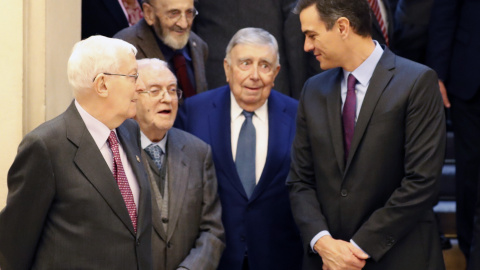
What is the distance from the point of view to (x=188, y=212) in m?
3.78

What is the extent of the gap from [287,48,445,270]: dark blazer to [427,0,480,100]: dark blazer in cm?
157

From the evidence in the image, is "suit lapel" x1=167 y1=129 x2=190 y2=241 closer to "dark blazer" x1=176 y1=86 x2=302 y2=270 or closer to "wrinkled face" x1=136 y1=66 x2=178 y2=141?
"wrinkled face" x1=136 y1=66 x2=178 y2=141

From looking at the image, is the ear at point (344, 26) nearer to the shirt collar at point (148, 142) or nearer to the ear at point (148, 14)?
the shirt collar at point (148, 142)

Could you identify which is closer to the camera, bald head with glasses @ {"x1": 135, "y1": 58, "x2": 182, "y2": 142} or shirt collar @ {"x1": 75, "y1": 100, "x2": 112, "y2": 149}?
shirt collar @ {"x1": 75, "y1": 100, "x2": 112, "y2": 149}

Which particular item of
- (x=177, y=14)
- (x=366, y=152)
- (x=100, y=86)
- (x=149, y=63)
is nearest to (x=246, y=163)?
(x=149, y=63)

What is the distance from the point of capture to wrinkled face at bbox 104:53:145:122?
2.89 metres

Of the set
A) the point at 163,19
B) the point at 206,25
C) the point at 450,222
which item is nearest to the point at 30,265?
the point at 163,19

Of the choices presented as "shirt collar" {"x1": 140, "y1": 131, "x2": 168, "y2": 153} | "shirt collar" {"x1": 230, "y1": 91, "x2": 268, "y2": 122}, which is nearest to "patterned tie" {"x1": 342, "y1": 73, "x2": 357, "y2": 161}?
"shirt collar" {"x1": 230, "y1": 91, "x2": 268, "y2": 122}

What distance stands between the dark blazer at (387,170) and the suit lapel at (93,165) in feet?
3.52

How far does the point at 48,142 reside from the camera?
9.05 ft

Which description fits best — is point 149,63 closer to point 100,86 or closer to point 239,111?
point 239,111

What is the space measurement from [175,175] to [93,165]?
3.27ft

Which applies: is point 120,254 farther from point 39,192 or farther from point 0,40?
point 0,40

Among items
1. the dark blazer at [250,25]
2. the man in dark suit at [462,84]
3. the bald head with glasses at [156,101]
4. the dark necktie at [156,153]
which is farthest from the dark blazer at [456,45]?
the dark necktie at [156,153]
